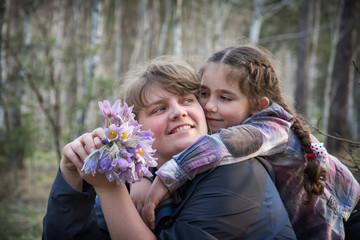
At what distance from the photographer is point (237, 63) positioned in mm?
2131

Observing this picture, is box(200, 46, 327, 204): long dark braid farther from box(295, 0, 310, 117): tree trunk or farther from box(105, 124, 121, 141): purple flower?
box(295, 0, 310, 117): tree trunk

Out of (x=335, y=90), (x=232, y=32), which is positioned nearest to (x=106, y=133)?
(x=335, y=90)

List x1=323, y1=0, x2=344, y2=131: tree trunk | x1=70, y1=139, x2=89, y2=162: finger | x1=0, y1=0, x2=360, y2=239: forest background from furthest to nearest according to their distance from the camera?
x1=323, y1=0, x2=344, y2=131: tree trunk → x1=0, y1=0, x2=360, y2=239: forest background → x1=70, y1=139, x2=89, y2=162: finger

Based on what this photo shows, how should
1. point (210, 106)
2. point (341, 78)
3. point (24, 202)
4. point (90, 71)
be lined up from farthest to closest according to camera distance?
point (341, 78)
point (90, 71)
point (24, 202)
point (210, 106)

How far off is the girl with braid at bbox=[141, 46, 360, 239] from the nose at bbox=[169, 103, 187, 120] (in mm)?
211

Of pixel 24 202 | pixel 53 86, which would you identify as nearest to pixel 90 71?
pixel 53 86

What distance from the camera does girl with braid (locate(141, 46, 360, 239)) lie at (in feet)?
4.81

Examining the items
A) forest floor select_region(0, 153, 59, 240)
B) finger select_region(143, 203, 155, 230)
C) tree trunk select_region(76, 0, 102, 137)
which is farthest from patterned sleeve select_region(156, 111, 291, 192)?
tree trunk select_region(76, 0, 102, 137)

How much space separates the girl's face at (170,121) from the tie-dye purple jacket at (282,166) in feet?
0.61

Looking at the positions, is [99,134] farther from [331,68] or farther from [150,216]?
[331,68]

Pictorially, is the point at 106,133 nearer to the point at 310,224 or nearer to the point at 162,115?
the point at 162,115

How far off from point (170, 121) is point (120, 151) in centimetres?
54

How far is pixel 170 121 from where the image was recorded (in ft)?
5.61

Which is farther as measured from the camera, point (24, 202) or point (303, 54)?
point (303, 54)
